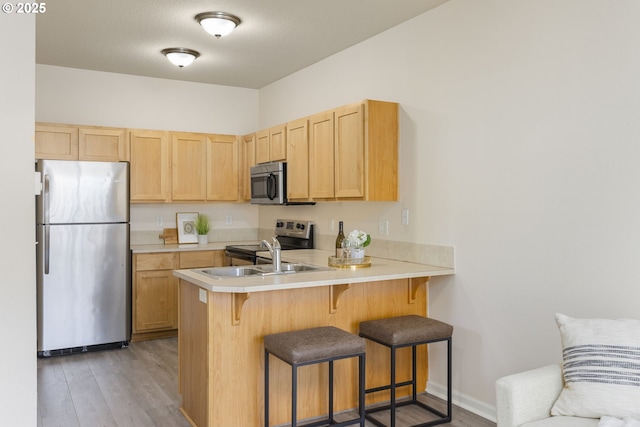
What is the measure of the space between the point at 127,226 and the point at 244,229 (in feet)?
5.25

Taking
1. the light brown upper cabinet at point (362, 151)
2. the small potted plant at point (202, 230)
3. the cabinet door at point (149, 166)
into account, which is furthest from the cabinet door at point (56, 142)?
the light brown upper cabinet at point (362, 151)

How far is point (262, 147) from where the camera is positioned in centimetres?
521

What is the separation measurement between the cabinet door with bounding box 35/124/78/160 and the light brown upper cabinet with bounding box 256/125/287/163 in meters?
1.70

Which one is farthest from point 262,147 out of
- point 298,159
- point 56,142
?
point 56,142

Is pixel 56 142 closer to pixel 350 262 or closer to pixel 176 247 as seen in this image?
pixel 176 247

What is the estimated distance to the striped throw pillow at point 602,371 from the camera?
199cm

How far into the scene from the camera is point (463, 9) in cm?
336

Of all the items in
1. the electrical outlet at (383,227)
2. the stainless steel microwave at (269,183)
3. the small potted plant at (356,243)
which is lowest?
the small potted plant at (356,243)

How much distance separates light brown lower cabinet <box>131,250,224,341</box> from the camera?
4.93 meters

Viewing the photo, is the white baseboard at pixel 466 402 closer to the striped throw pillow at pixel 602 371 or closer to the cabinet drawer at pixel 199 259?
the striped throw pillow at pixel 602 371

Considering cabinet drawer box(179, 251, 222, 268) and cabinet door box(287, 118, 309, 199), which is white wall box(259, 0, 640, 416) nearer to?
cabinet door box(287, 118, 309, 199)

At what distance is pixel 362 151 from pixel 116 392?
2397 millimetres

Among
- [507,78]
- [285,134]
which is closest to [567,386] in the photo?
[507,78]

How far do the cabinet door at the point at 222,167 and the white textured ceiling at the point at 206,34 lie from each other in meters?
0.72
